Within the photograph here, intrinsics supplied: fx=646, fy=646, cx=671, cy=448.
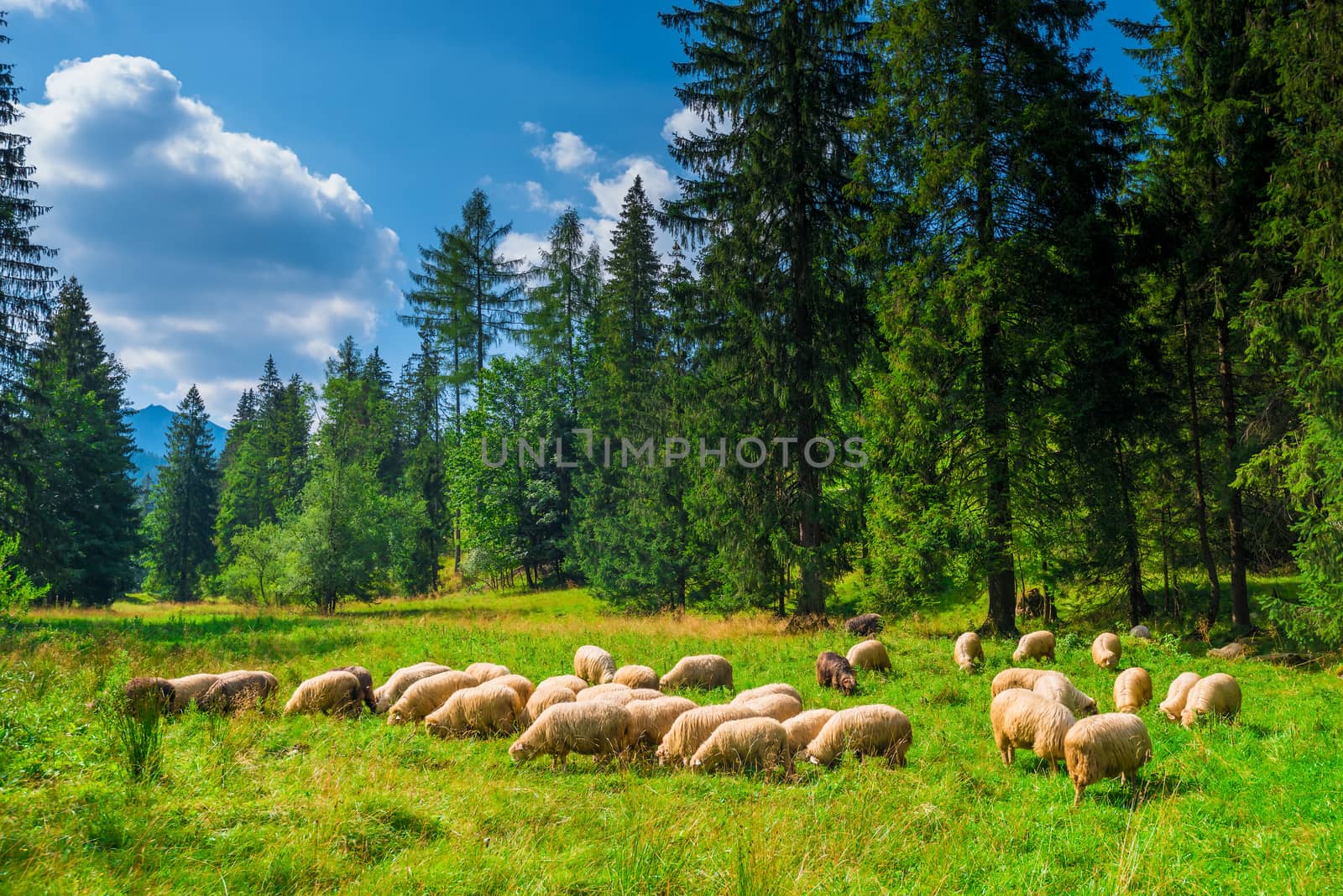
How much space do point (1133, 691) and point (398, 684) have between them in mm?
11406

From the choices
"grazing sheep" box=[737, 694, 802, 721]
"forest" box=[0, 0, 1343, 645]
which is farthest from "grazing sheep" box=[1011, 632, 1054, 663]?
"grazing sheep" box=[737, 694, 802, 721]

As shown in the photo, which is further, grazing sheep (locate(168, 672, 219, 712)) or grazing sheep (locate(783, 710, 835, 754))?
grazing sheep (locate(168, 672, 219, 712))

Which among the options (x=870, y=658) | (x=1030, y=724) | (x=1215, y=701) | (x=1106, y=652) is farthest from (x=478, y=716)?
(x=1106, y=652)

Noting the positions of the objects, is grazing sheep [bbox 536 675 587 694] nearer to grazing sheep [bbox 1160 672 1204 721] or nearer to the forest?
grazing sheep [bbox 1160 672 1204 721]

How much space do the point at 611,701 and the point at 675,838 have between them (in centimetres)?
355

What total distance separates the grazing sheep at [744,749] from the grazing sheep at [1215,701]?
239 inches

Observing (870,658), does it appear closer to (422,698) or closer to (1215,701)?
(1215,701)

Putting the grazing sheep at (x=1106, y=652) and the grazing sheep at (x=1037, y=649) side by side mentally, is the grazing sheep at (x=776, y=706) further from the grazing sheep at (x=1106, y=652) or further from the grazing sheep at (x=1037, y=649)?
the grazing sheep at (x=1106, y=652)

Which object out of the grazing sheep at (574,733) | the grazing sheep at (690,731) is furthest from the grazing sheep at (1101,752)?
the grazing sheep at (574,733)

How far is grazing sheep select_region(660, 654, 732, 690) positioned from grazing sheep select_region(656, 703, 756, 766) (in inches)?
133

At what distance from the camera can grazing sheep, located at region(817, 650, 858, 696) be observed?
10992mm

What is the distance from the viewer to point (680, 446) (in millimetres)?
29656

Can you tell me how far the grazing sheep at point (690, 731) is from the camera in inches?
292

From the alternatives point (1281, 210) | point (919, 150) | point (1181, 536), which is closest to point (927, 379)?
point (919, 150)
